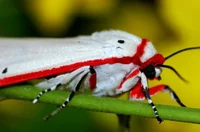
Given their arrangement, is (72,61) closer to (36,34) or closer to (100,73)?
(100,73)


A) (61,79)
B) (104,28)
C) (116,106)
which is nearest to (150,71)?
(61,79)

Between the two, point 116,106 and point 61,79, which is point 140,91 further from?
point 116,106

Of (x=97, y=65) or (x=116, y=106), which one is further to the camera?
(x=97, y=65)

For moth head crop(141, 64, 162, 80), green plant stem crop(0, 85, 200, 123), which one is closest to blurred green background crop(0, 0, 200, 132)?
moth head crop(141, 64, 162, 80)

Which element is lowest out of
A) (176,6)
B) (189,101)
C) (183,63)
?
(189,101)

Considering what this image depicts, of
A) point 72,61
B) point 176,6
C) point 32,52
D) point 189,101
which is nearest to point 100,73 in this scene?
point 72,61

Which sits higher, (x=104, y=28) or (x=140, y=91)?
(x=104, y=28)
